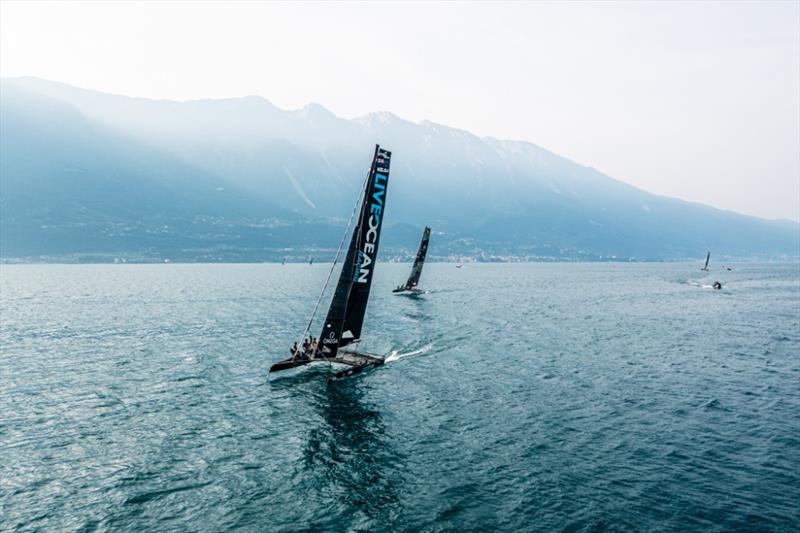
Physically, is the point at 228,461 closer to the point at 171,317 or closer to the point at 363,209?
the point at 363,209

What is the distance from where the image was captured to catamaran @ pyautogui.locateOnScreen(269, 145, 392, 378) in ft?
153

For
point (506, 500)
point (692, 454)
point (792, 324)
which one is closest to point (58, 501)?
point (506, 500)

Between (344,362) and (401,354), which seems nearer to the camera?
(344,362)

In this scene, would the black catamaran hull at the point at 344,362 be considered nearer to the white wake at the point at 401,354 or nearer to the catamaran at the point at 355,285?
the catamaran at the point at 355,285

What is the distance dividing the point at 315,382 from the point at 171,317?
186 ft

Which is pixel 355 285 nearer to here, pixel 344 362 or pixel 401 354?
pixel 344 362

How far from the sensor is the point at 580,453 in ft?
101

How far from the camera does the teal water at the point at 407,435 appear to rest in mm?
24172

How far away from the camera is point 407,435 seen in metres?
34.1

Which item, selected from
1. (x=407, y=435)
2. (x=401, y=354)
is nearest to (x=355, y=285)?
(x=401, y=354)

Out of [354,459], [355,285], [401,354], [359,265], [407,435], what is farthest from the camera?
[401,354]

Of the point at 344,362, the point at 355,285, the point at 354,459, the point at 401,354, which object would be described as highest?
the point at 355,285

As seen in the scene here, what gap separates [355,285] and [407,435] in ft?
62.4

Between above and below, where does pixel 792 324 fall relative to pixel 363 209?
below
